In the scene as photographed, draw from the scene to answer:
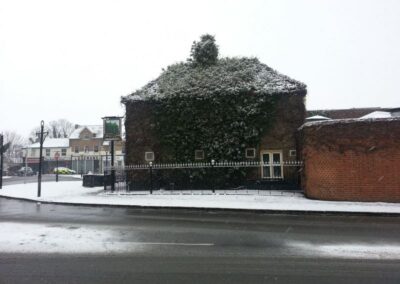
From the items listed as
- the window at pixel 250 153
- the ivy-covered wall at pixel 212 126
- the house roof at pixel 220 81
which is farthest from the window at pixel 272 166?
the house roof at pixel 220 81

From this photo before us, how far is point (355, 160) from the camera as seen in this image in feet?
54.4

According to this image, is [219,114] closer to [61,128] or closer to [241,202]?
[241,202]

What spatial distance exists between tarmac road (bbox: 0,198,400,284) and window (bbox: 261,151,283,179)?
Result: 970cm

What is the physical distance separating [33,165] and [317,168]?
70.0 metres

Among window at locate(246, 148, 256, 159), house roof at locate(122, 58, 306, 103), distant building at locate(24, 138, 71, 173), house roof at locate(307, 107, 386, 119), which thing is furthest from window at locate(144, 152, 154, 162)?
distant building at locate(24, 138, 71, 173)

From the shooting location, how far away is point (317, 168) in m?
17.4

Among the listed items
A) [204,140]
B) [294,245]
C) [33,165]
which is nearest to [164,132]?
[204,140]

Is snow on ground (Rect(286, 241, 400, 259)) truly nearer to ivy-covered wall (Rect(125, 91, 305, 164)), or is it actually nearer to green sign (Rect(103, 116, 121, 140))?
ivy-covered wall (Rect(125, 91, 305, 164))

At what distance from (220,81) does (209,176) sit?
5896 millimetres

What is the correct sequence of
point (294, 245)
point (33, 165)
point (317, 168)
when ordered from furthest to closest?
point (33, 165)
point (317, 168)
point (294, 245)

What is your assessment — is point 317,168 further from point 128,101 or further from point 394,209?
point 128,101

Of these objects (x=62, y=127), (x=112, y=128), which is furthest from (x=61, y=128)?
(x=112, y=128)

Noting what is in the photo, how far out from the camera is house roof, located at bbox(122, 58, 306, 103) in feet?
76.9

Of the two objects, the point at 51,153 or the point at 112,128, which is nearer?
the point at 112,128
